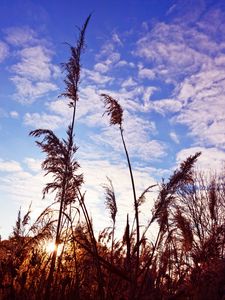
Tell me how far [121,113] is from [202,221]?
2211 cm

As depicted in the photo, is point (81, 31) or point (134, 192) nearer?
point (134, 192)

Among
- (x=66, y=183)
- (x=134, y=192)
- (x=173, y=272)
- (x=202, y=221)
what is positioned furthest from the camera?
(x=202, y=221)

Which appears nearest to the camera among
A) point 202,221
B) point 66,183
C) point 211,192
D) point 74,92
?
point 66,183

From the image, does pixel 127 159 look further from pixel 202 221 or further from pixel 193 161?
pixel 202 221

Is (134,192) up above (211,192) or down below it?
below

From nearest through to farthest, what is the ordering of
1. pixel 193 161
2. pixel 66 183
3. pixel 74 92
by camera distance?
pixel 193 161, pixel 66 183, pixel 74 92

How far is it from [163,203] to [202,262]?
4.39 feet

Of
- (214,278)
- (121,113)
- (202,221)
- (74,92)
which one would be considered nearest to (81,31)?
(74,92)

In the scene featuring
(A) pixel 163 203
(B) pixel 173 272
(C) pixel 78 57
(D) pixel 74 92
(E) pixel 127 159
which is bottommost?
(B) pixel 173 272

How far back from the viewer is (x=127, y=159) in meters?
3.06

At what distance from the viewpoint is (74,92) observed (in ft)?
14.0

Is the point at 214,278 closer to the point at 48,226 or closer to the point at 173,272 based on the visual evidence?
the point at 173,272

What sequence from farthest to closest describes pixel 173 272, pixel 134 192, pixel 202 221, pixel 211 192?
pixel 202 221
pixel 211 192
pixel 173 272
pixel 134 192

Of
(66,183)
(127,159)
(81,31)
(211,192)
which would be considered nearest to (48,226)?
(66,183)
